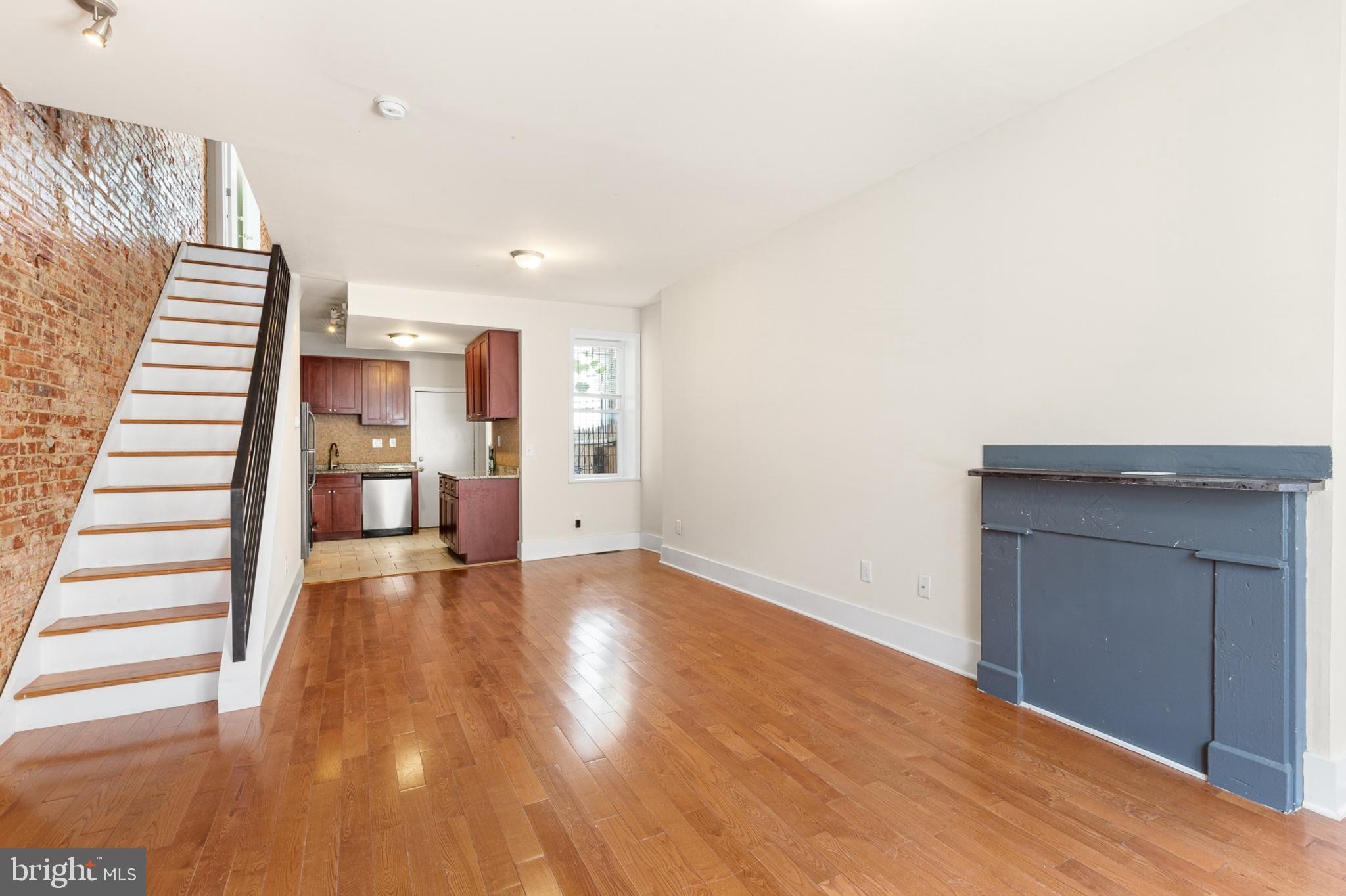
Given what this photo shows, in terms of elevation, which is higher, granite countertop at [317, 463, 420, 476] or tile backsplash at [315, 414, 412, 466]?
tile backsplash at [315, 414, 412, 466]

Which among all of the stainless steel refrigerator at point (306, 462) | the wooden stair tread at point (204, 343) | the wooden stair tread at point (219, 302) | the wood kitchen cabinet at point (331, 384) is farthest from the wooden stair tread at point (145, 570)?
the wood kitchen cabinet at point (331, 384)

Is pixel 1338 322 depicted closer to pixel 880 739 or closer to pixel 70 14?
pixel 880 739

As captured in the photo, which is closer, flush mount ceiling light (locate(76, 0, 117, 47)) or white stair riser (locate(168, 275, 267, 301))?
flush mount ceiling light (locate(76, 0, 117, 47))

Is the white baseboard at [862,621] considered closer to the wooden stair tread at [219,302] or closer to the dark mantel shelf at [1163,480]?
the dark mantel shelf at [1163,480]

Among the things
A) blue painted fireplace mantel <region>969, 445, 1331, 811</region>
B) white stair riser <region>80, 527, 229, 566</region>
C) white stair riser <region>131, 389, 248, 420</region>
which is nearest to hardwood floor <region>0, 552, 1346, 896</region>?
blue painted fireplace mantel <region>969, 445, 1331, 811</region>

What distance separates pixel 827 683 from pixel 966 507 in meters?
1.15

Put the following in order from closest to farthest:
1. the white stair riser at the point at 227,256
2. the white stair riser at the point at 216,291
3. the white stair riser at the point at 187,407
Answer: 1. the white stair riser at the point at 187,407
2. the white stair riser at the point at 216,291
3. the white stair riser at the point at 227,256

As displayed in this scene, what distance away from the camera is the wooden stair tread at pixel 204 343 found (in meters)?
4.20

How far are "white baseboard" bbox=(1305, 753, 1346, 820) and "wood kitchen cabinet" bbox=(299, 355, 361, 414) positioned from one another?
910 cm

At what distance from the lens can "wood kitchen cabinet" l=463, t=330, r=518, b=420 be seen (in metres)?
6.40

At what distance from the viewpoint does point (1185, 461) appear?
2322 millimetres

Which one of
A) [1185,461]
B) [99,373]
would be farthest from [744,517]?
[99,373]

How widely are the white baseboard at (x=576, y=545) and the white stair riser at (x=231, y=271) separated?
3.34 metres

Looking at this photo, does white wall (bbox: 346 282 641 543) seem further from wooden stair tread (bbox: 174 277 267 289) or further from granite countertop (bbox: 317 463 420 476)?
granite countertop (bbox: 317 463 420 476)
